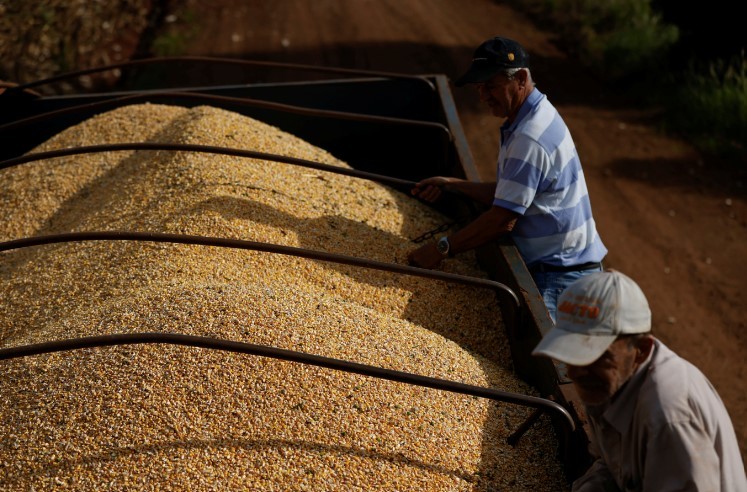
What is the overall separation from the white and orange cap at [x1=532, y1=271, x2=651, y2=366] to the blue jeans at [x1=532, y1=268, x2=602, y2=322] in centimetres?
130

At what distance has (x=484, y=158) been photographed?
754 centimetres

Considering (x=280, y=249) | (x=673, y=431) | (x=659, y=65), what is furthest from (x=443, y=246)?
(x=659, y=65)

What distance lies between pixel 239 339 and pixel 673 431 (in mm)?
1544

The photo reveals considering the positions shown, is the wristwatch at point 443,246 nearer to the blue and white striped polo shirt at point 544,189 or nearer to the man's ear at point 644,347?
the blue and white striped polo shirt at point 544,189

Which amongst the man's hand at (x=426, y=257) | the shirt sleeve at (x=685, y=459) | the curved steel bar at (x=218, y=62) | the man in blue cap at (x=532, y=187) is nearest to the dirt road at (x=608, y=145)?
the man in blue cap at (x=532, y=187)

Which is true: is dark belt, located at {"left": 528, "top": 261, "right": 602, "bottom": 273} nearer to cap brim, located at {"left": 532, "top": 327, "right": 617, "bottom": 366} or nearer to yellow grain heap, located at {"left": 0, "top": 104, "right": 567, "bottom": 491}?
yellow grain heap, located at {"left": 0, "top": 104, "right": 567, "bottom": 491}

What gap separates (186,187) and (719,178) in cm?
558

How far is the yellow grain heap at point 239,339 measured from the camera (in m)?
2.45

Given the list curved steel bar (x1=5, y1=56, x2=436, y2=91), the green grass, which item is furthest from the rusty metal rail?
the green grass

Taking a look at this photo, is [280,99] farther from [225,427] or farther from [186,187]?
[225,427]

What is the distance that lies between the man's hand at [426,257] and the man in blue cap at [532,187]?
1.1 inches

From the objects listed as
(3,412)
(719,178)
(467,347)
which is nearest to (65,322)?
(3,412)

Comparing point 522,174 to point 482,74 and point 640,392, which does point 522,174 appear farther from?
point 640,392

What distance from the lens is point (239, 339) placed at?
9.22 feet
